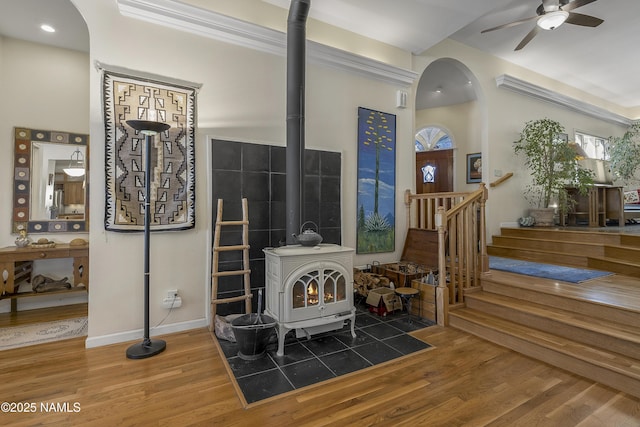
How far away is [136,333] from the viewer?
2.77 m

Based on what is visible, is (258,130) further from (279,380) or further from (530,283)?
(530,283)

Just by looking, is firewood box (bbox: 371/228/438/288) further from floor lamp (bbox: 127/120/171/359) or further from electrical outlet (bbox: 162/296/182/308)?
floor lamp (bbox: 127/120/171/359)

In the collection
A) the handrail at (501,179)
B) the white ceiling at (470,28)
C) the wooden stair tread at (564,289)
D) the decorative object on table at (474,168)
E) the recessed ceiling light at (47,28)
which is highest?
the white ceiling at (470,28)

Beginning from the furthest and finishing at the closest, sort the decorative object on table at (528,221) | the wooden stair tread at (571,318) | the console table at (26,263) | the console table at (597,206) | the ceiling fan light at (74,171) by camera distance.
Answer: the console table at (597,206) → the decorative object on table at (528,221) → the ceiling fan light at (74,171) → the console table at (26,263) → the wooden stair tread at (571,318)

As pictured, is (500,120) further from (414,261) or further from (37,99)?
(37,99)

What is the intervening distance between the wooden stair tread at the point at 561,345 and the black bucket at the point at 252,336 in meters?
1.89

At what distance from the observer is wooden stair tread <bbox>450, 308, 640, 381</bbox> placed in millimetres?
2035

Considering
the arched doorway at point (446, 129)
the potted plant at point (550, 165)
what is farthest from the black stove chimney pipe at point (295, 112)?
the potted plant at point (550, 165)

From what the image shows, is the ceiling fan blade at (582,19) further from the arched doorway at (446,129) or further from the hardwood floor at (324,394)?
the hardwood floor at (324,394)

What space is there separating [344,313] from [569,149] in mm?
4986

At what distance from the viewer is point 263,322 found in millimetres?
2463

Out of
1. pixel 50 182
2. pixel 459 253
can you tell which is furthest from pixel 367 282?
pixel 50 182

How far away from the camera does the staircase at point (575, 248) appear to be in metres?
3.61

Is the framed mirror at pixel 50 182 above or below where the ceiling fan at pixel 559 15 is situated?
below
